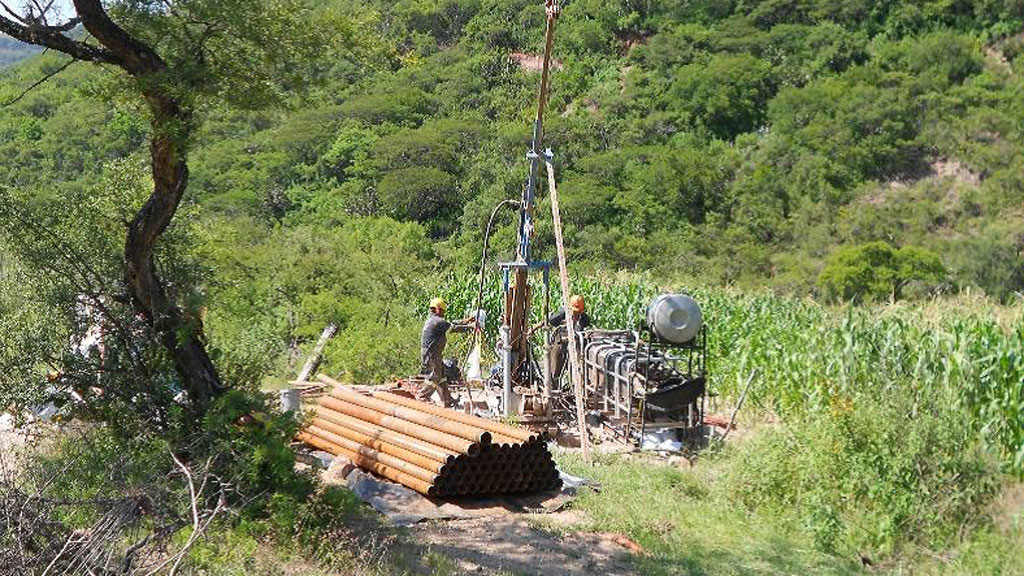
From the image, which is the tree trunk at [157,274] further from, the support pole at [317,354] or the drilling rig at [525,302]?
the support pole at [317,354]

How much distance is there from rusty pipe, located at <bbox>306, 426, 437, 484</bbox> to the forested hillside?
459 inches

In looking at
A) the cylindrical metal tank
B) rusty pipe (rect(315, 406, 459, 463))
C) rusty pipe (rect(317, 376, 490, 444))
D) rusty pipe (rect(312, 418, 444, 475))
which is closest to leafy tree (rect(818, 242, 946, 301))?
the cylindrical metal tank

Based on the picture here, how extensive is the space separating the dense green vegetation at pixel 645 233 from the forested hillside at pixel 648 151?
0.21m

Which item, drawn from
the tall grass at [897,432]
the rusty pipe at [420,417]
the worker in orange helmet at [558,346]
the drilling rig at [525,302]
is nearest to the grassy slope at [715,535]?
the tall grass at [897,432]

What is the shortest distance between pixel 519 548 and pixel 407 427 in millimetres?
2525

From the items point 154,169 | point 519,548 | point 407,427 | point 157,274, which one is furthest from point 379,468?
point 154,169

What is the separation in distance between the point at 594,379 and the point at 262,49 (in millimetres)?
6736

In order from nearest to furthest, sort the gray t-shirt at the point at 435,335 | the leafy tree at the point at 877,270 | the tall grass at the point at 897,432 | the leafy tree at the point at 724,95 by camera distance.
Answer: the tall grass at the point at 897,432 → the gray t-shirt at the point at 435,335 → the leafy tree at the point at 877,270 → the leafy tree at the point at 724,95

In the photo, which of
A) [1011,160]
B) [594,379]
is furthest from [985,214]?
[594,379]

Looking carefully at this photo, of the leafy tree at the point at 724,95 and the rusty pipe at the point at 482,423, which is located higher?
the leafy tree at the point at 724,95

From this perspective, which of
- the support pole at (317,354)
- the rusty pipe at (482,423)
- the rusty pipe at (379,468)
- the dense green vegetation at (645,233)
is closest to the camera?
the dense green vegetation at (645,233)

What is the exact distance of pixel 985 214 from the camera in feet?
171

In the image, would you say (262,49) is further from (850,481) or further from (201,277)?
(850,481)

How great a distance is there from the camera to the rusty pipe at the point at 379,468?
9.22 m
